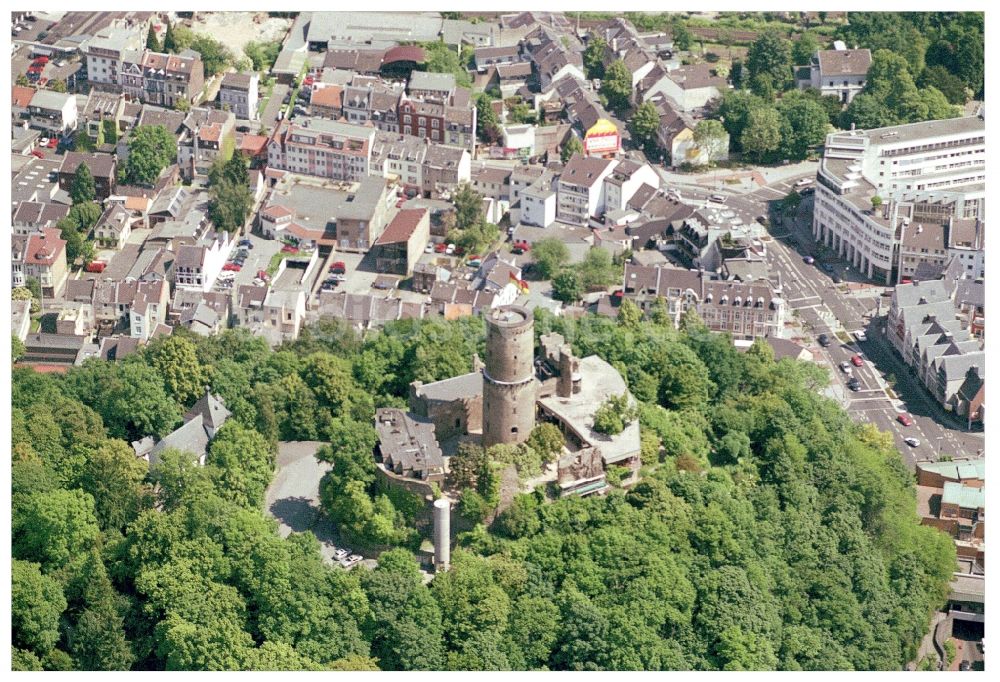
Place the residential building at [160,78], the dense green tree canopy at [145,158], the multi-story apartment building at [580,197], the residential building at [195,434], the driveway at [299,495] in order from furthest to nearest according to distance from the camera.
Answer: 1. the residential building at [160,78]
2. the dense green tree canopy at [145,158]
3. the multi-story apartment building at [580,197]
4. the residential building at [195,434]
5. the driveway at [299,495]

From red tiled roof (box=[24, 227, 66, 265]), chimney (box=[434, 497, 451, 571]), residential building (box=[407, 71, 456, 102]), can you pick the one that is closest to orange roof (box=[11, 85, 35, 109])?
red tiled roof (box=[24, 227, 66, 265])

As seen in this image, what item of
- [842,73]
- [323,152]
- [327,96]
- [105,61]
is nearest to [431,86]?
[327,96]

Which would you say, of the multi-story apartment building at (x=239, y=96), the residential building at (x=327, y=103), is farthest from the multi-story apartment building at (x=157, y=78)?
the residential building at (x=327, y=103)

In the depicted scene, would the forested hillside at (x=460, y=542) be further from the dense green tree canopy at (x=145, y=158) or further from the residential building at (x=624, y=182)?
the dense green tree canopy at (x=145, y=158)

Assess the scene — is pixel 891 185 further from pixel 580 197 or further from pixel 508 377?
pixel 508 377

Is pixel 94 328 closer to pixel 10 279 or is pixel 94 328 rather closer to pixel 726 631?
pixel 10 279

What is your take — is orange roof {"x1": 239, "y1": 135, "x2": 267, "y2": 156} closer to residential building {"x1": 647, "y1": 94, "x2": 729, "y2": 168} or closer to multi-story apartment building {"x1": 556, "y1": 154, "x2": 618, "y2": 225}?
multi-story apartment building {"x1": 556, "y1": 154, "x2": 618, "y2": 225}

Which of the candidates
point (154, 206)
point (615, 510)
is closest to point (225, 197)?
point (154, 206)
